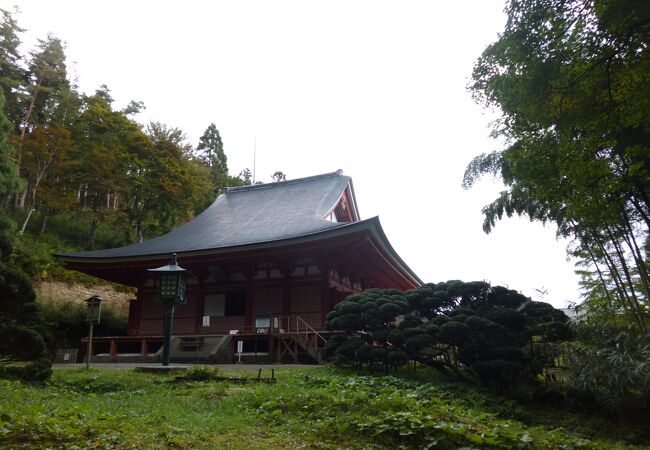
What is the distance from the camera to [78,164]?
23750mm

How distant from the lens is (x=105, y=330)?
19.5 metres

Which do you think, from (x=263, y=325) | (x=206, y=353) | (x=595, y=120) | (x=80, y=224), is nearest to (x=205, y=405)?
(x=595, y=120)

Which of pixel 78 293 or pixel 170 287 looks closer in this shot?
pixel 170 287

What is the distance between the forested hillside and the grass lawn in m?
18.0

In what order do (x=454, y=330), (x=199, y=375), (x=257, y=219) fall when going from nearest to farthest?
(x=199, y=375) < (x=454, y=330) < (x=257, y=219)

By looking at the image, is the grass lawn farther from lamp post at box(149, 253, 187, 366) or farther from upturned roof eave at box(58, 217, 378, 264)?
upturned roof eave at box(58, 217, 378, 264)

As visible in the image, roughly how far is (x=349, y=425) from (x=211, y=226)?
51.8 ft

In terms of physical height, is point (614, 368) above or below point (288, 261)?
below

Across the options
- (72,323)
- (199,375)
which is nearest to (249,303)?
(72,323)

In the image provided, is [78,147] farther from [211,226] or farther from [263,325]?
[263,325]

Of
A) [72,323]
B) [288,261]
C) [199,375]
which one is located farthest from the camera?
[72,323]

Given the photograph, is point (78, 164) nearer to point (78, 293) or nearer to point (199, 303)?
point (78, 293)

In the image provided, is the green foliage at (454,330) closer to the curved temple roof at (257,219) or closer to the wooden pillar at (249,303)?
the curved temple roof at (257,219)

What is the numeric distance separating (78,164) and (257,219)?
10966 millimetres
